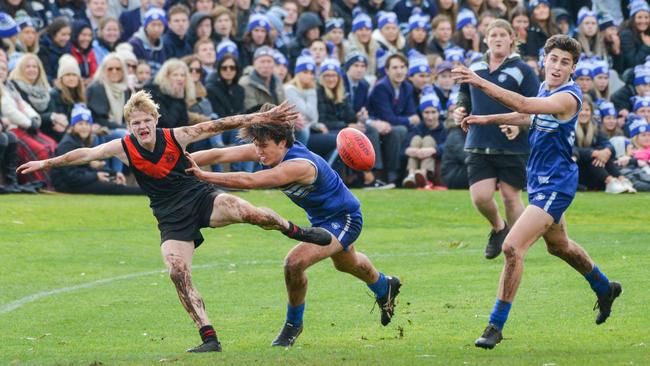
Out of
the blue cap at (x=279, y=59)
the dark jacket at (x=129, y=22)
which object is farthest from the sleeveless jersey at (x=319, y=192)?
the dark jacket at (x=129, y=22)

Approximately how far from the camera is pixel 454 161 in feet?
72.8

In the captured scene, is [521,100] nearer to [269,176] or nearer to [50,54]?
[269,176]

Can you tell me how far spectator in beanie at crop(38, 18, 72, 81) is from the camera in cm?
2128

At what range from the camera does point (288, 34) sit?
24.9m

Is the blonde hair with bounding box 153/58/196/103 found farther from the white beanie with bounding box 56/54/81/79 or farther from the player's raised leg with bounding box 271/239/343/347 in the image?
the player's raised leg with bounding box 271/239/343/347

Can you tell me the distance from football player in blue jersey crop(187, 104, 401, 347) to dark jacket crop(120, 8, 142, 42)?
41.3ft


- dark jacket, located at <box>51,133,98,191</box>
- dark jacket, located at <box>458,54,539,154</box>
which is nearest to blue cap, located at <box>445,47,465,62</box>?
dark jacket, located at <box>51,133,98,191</box>

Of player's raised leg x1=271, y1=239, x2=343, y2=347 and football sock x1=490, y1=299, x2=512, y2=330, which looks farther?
player's raised leg x1=271, y1=239, x2=343, y2=347

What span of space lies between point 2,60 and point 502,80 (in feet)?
27.4

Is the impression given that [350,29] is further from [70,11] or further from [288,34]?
[70,11]

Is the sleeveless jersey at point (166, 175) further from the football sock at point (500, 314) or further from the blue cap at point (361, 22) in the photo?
the blue cap at point (361, 22)

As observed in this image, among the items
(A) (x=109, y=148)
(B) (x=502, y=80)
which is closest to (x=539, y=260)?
(B) (x=502, y=80)

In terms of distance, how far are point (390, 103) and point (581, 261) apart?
1232cm

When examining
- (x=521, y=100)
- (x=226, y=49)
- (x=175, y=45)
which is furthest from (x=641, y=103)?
(x=521, y=100)
